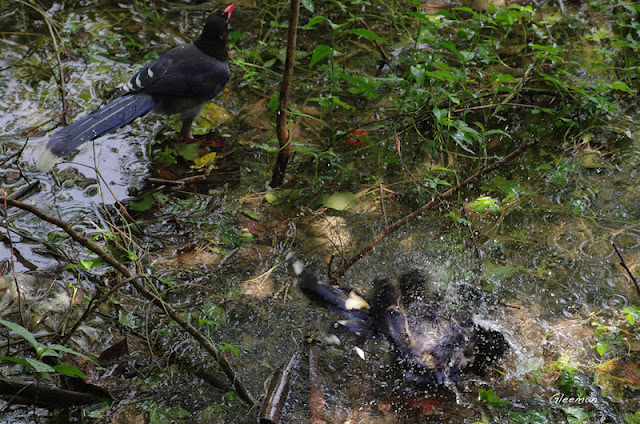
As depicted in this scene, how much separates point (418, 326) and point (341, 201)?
1.02 meters

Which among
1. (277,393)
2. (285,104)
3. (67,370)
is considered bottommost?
(277,393)

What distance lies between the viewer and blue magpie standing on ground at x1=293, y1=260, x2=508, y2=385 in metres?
2.43

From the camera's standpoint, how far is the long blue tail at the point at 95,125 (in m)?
3.19

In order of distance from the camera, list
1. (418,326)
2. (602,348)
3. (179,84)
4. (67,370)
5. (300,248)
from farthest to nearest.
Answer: (179,84)
(300,248)
(418,326)
(602,348)
(67,370)

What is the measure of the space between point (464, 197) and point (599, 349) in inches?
47.9

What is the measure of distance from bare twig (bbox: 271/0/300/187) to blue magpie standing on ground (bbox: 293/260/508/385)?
0.76 metres

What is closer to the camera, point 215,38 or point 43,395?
point 43,395

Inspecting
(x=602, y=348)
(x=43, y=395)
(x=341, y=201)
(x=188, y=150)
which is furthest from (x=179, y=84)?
(x=602, y=348)

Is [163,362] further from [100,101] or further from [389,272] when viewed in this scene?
[100,101]

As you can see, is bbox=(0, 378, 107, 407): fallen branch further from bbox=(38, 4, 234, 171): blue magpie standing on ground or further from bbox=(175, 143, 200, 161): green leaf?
bbox=(175, 143, 200, 161): green leaf

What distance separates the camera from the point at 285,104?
314 cm

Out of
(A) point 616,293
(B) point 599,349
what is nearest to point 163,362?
(B) point 599,349
